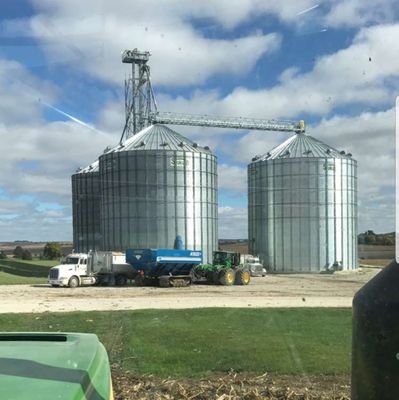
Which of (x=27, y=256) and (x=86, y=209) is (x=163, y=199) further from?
(x=27, y=256)

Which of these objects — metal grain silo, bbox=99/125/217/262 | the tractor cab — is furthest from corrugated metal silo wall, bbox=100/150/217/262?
the tractor cab

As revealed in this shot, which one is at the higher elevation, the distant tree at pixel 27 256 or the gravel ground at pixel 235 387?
the gravel ground at pixel 235 387

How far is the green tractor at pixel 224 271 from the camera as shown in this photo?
103 ft

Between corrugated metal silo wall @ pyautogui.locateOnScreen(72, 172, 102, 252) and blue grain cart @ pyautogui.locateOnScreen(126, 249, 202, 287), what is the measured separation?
908cm

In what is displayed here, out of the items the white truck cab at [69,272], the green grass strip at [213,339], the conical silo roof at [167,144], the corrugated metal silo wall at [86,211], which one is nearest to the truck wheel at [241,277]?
the conical silo roof at [167,144]

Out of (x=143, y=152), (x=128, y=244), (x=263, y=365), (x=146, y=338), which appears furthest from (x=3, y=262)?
(x=263, y=365)

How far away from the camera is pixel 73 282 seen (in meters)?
30.5

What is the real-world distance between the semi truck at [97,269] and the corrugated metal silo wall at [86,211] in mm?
8088

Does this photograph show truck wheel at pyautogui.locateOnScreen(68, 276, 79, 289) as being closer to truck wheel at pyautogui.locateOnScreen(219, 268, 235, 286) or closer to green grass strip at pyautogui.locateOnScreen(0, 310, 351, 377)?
truck wheel at pyautogui.locateOnScreen(219, 268, 235, 286)

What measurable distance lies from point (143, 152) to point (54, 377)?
32195 mm

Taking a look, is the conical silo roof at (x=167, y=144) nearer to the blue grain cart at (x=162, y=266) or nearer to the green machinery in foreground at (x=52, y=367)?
the blue grain cart at (x=162, y=266)

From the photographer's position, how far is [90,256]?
31.8 meters

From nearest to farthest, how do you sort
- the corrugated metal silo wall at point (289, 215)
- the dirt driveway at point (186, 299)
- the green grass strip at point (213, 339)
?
the green grass strip at point (213, 339), the dirt driveway at point (186, 299), the corrugated metal silo wall at point (289, 215)

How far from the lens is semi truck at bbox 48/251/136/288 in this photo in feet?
101
